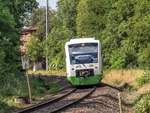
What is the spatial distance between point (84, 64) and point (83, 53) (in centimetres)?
80

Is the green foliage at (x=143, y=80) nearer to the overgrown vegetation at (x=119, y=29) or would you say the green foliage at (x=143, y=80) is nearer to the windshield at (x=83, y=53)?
the windshield at (x=83, y=53)

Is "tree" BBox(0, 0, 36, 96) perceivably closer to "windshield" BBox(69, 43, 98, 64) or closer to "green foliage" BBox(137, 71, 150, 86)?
"windshield" BBox(69, 43, 98, 64)

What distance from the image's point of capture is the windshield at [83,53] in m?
36.8

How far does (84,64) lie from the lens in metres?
36.7

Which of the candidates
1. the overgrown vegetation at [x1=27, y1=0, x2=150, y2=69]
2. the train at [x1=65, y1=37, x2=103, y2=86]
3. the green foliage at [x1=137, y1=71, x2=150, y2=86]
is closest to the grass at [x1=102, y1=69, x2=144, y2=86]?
the overgrown vegetation at [x1=27, y1=0, x2=150, y2=69]

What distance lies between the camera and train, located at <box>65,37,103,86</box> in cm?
3669

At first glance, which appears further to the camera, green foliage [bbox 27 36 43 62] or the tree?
green foliage [bbox 27 36 43 62]

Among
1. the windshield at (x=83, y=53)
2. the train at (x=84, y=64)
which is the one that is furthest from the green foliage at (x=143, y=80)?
the windshield at (x=83, y=53)

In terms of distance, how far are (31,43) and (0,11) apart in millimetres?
65407

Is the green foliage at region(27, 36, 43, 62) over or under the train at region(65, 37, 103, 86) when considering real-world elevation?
over

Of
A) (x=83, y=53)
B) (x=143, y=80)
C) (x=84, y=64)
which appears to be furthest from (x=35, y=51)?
(x=84, y=64)

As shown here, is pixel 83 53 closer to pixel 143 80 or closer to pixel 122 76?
pixel 143 80

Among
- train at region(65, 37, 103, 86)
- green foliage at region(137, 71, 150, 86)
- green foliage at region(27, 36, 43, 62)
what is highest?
green foliage at region(27, 36, 43, 62)

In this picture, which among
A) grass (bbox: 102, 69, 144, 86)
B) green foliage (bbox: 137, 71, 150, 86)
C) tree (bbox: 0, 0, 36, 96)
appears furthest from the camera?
grass (bbox: 102, 69, 144, 86)
